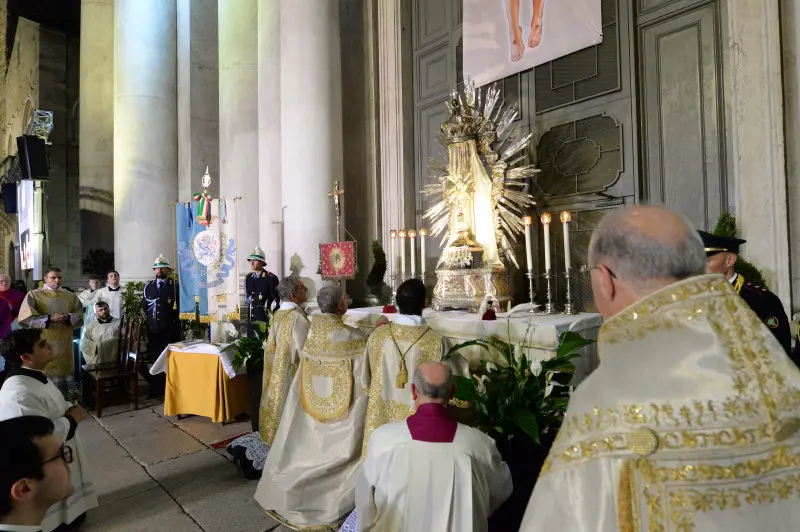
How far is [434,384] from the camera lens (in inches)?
76.7

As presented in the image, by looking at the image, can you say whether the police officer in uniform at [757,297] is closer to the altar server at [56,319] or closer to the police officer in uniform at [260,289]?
the police officer in uniform at [260,289]

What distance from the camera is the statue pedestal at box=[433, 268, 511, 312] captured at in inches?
195

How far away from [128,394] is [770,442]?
746 centimetres

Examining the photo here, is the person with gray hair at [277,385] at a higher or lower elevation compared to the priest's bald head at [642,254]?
lower

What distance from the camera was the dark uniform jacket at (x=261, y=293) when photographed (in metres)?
6.75

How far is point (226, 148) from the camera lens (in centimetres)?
869

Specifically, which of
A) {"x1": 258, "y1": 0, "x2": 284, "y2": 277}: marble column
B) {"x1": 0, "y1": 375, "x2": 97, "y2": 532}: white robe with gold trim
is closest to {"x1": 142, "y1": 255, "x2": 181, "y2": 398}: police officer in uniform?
{"x1": 258, "y1": 0, "x2": 284, "y2": 277}: marble column

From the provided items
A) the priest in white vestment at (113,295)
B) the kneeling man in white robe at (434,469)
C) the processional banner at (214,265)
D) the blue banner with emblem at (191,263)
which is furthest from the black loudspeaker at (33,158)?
the kneeling man in white robe at (434,469)

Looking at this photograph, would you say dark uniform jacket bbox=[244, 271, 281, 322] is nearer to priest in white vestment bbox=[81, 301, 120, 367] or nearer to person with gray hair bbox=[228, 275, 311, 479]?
priest in white vestment bbox=[81, 301, 120, 367]

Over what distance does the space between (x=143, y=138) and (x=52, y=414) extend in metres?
8.18

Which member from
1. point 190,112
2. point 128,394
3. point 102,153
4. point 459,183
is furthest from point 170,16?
point 459,183

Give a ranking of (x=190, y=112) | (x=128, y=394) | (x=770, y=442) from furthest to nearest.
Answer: (x=190, y=112) → (x=128, y=394) → (x=770, y=442)

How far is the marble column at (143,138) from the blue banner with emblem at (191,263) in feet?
6.38

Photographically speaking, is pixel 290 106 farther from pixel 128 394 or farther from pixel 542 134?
pixel 128 394
